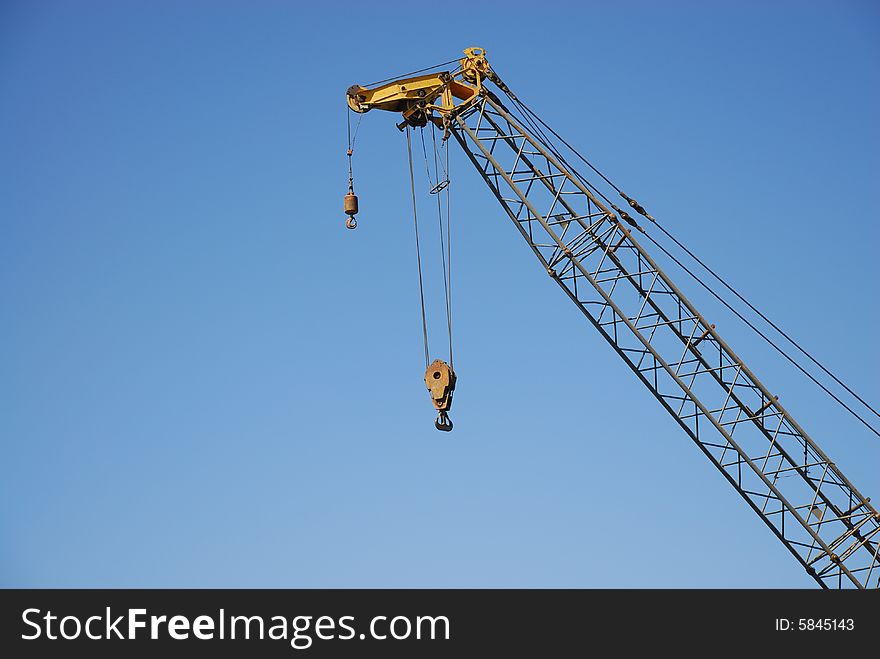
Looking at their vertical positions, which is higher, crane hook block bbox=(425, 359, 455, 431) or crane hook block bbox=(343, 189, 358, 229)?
crane hook block bbox=(343, 189, 358, 229)

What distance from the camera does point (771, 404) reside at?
40000 mm

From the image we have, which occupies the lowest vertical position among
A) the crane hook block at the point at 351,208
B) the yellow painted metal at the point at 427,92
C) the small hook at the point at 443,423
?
the small hook at the point at 443,423

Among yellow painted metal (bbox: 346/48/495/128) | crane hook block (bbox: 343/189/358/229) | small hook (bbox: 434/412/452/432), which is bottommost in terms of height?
small hook (bbox: 434/412/452/432)

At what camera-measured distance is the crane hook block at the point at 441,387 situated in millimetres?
38625

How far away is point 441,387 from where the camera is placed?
38.7m

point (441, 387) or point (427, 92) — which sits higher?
point (427, 92)

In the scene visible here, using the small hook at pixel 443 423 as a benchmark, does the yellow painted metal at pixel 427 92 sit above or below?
above

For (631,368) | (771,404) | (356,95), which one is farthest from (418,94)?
(771,404)

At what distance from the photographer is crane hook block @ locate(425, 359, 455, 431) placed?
127ft

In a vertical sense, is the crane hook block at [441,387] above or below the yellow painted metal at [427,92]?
below
